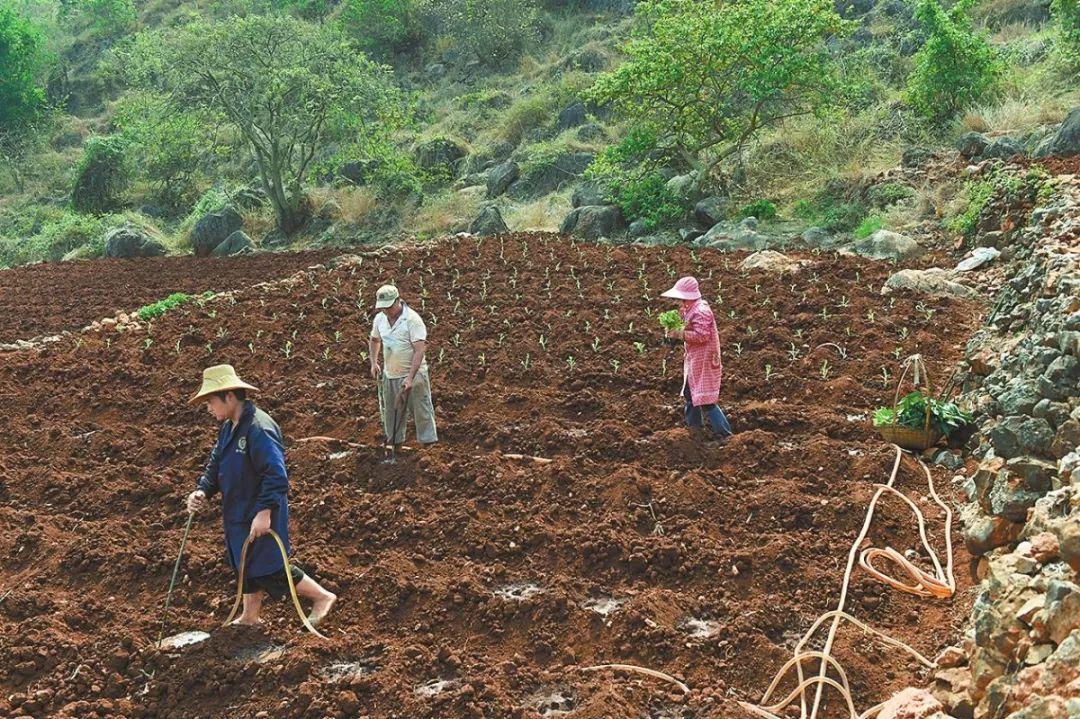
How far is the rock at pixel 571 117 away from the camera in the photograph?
26.7m

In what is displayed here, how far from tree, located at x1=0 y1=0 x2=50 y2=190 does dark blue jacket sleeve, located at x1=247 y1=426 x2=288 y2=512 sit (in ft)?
119

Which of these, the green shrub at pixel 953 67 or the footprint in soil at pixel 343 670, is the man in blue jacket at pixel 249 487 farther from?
the green shrub at pixel 953 67

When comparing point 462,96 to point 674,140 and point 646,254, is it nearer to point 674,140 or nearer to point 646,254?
point 674,140

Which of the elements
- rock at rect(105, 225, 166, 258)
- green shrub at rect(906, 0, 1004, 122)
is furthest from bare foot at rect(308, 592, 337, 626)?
rock at rect(105, 225, 166, 258)

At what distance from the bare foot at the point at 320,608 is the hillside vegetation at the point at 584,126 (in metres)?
11.7

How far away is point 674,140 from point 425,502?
13.9 meters

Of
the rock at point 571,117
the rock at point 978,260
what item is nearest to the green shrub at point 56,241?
the rock at point 571,117

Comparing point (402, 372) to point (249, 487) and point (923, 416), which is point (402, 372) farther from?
point (923, 416)

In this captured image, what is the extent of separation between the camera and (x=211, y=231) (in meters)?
21.7

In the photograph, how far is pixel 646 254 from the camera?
49.6 feet

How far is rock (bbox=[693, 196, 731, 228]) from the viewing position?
17.2 m

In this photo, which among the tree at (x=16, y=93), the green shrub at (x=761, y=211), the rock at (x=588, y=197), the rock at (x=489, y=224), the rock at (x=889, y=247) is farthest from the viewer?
the tree at (x=16, y=93)

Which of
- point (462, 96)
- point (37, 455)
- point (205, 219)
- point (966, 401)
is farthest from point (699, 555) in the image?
point (462, 96)

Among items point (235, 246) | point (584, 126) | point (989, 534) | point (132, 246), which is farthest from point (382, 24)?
point (989, 534)
